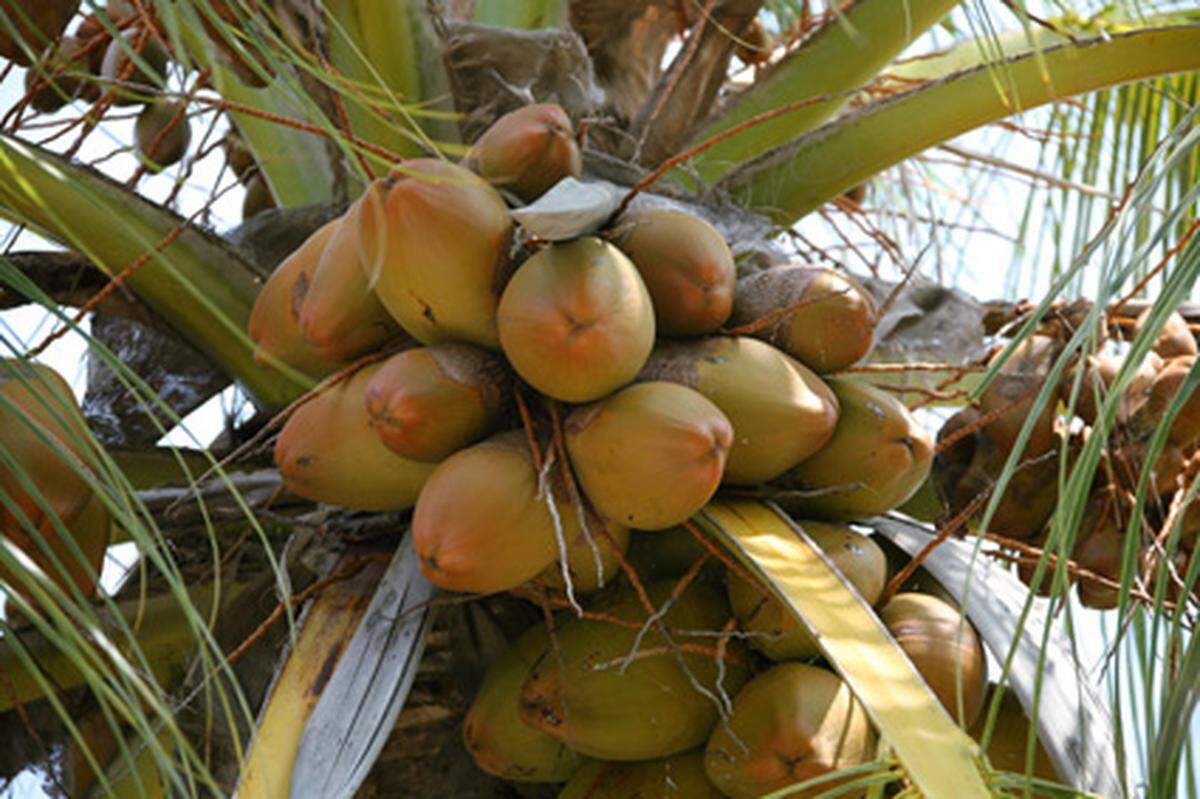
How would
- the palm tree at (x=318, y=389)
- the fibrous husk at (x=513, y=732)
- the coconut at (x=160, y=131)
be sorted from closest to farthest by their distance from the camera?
the palm tree at (x=318, y=389), the fibrous husk at (x=513, y=732), the coconut at (x=160, y=131)

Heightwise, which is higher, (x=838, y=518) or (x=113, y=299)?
(x=113, y=299)

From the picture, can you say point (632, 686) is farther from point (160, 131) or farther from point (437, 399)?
point (160, 131)

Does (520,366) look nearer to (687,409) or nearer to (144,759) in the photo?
(687,409)

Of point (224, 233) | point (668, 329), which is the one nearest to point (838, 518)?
point (668, 329)

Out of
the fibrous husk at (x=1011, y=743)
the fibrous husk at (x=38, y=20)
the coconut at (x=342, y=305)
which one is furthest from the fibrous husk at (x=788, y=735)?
the fibrous husk at (x=38, y=20)

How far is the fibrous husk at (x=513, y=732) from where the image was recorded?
3.61ft

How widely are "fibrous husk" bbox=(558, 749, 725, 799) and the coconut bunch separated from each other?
322mm

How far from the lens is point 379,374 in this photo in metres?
1.02

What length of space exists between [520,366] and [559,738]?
266 millimetres

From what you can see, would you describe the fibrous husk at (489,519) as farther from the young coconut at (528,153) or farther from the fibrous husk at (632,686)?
the young coconut at (528,153)

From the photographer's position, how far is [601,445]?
3.18 feet

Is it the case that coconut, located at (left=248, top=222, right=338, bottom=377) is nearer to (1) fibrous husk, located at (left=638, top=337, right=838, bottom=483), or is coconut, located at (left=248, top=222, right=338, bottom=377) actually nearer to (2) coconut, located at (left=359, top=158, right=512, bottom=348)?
(2) coconut, located at (left=359, top=158, right=512, bottom=348)

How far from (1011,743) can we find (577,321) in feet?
1.43

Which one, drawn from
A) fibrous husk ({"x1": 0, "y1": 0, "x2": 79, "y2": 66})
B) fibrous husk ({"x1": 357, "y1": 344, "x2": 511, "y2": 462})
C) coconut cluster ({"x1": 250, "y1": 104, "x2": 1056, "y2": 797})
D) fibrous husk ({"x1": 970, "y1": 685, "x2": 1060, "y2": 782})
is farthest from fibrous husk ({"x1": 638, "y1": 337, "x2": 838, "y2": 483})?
fibrous husk ({"x1": 0, "y1": 0, "x2": 79, "y2": 66})
